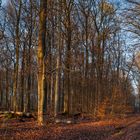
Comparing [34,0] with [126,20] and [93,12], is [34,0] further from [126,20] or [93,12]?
[93,12]

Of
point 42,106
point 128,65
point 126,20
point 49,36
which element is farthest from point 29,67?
point 128,65

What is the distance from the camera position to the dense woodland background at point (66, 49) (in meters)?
31.5

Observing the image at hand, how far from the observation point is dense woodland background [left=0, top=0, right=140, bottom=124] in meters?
31.5

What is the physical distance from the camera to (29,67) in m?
Result: 36.1

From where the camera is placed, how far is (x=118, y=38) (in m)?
62.6

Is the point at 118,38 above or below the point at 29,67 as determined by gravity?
above

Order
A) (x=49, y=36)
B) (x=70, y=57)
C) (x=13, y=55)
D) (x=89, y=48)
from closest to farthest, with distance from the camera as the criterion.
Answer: (x=70, y=57)
(x=49, y=36)
(x=13, y=55)
(x=89, y=48)

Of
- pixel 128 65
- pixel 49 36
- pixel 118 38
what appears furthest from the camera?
pixel 128 65

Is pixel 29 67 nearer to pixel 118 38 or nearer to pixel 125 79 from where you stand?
pixel 118 38

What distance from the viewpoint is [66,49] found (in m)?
35.4

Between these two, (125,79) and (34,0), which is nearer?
(34,0)

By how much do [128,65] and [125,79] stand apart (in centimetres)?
403

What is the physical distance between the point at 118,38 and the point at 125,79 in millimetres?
14974

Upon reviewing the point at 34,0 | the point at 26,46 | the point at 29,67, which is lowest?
the point at 29,67
